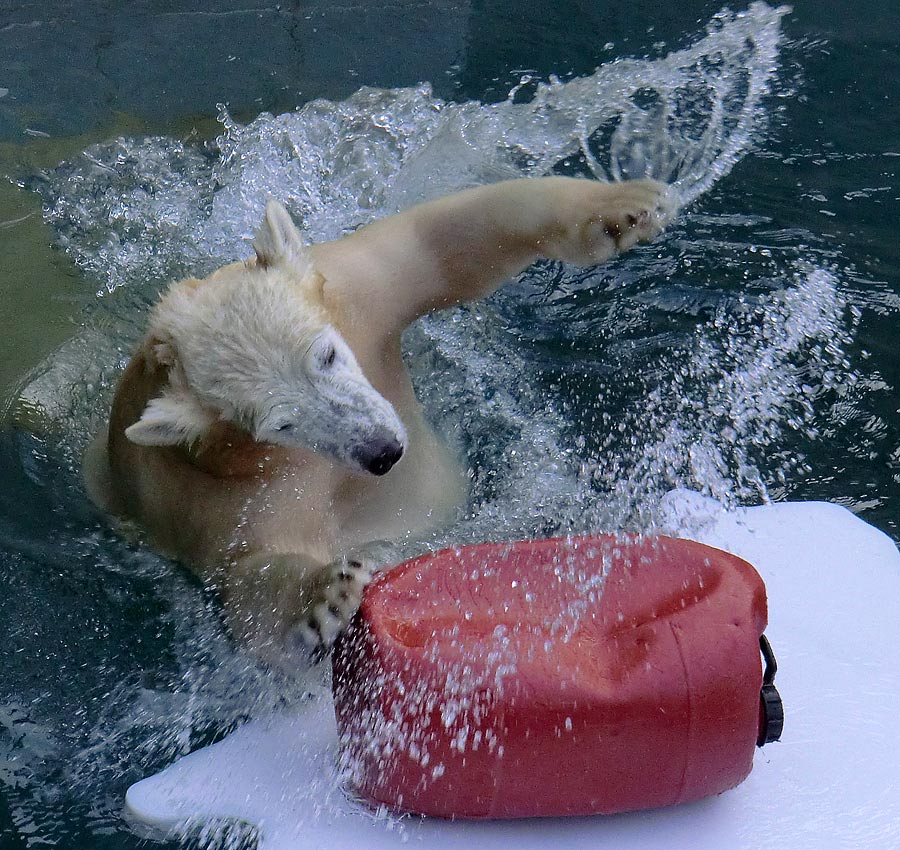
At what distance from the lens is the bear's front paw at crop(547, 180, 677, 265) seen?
5.82ft

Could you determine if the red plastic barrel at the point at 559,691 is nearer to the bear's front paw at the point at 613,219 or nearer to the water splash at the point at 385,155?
the bear's front paw at the point at 613,219

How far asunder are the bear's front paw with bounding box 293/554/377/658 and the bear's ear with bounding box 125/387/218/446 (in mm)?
289

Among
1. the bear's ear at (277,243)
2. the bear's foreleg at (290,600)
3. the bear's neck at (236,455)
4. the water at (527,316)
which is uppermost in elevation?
the bear's ear at (277,243)

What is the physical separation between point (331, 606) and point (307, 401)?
0.94 ft

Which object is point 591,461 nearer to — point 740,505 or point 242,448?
point 740,505

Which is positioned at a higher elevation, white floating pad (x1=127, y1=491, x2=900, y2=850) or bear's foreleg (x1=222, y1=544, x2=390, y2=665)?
bear's foreleg (x1=222, y1=544, x2=390, y2=665)

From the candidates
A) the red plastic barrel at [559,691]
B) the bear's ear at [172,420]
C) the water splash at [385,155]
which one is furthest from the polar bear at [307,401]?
the water splash at [385,155]

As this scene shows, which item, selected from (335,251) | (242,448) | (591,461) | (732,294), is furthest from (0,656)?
(732,294)

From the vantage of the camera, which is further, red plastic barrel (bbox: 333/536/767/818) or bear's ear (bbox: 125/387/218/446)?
bear's ear (bbox: 125/387/218/446)

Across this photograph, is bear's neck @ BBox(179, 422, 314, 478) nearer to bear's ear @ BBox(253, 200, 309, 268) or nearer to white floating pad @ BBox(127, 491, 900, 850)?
bear's ear @ BBox(253, 200, 309, 268)

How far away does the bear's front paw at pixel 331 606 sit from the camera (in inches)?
53.2

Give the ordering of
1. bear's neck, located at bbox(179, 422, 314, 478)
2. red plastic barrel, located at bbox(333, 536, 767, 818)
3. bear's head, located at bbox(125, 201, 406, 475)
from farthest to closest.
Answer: bear's neck, located at bbox(179, 422, 314, 478)
bear's head, located at bbox(125, 201, 406, 475)
red plastic barrel, located at bbox(333, 536, 767, 818)

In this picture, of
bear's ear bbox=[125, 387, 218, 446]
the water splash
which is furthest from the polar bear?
the water splash

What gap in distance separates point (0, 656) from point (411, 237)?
1094 millimetres
